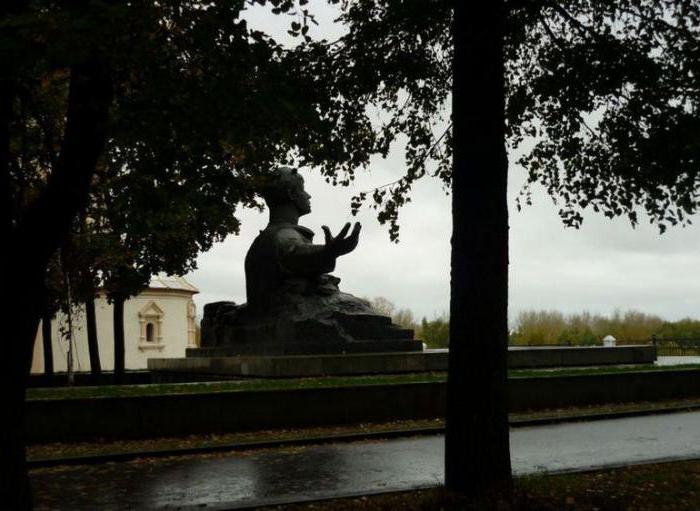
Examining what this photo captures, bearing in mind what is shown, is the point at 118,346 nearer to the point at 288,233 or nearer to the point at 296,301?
the point at 288,233

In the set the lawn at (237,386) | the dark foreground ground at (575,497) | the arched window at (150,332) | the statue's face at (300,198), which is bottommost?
the arched window at (150,332)

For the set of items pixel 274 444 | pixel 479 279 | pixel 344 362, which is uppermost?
pixel 479 279

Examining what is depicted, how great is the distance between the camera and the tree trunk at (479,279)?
7199 mm

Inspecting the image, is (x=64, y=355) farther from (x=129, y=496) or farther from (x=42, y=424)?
(x=129, y=496)

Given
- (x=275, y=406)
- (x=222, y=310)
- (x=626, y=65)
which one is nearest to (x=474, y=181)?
(x=626, y=65)

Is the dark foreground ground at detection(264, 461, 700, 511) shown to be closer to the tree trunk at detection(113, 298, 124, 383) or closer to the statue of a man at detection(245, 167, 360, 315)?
the statue of a man at detection(245, 167, 360, 315)

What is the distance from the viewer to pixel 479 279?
23.7 feet

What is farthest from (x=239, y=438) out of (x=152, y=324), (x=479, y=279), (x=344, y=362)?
(x=152, y=324)

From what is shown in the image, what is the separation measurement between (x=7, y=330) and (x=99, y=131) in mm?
1580

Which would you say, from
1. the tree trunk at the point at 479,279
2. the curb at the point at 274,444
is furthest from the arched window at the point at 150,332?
the tree trunk at the point at 479,279

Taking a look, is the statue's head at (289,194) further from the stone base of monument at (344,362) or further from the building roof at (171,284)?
the building roof at (171,284)

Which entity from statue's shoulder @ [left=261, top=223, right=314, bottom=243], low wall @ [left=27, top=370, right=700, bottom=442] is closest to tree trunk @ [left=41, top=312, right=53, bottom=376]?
statue's shoulder @ [left=261, top=223, right=314, bottom=243]

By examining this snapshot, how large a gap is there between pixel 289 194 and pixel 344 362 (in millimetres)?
4584

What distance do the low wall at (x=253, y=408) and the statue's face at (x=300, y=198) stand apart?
6595mm
